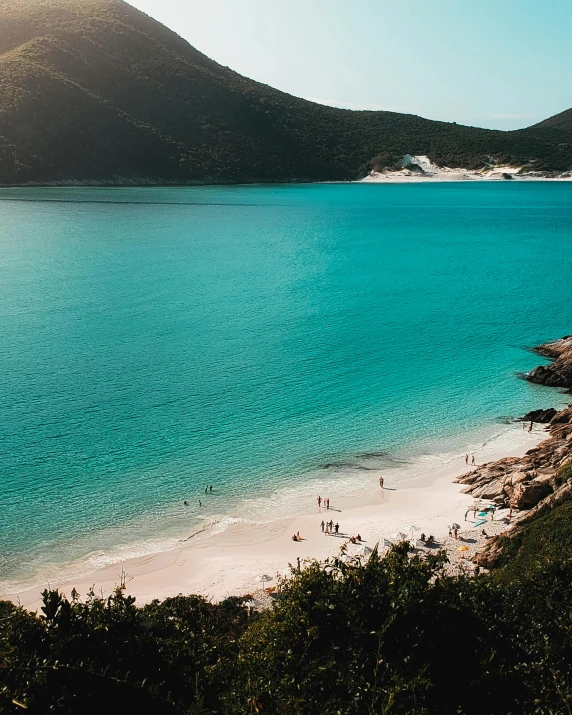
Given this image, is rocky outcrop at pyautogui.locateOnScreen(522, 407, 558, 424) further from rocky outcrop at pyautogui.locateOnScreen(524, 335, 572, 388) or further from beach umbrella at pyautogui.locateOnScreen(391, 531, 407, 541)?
beach umbrella at pyautogui.locateOnScreen(391, 531, 407, 541)

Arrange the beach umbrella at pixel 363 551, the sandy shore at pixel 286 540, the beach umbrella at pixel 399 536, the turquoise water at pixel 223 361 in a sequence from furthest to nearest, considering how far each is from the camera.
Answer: the turquoise water at pixel 223 361 → the beach umbrella at pixel 399 536 → the beach umbrella at pixel 363 551 → the sandy shore at pixel 286 540

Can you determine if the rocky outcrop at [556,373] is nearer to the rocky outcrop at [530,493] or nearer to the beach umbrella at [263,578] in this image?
the rocky outcrop at [530,493]

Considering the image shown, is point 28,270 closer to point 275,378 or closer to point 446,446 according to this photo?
point 275,378

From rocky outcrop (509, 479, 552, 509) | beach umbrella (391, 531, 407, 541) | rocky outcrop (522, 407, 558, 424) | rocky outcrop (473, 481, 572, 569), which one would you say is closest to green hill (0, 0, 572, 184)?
rocky outcrop (522, 407, 558, 424)

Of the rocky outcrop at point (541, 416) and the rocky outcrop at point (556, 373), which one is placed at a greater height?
the rocky outcrop at point (556, 373)

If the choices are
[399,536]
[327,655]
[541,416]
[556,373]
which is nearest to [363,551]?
A: [399,536]

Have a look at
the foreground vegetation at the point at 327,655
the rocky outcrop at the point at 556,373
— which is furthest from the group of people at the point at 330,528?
the rocky outcrop at the point at 556,373

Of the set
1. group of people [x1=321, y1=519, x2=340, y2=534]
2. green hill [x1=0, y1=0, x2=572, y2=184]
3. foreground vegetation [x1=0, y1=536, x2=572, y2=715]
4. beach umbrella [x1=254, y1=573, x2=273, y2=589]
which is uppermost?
green hill [x1=0, y1=0, x2=572, y2=184]

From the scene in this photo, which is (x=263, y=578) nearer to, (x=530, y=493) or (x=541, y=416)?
(x=530, y=493)
